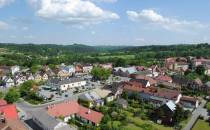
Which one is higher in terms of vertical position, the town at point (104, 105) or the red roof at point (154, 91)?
the red roof at point (154, 91)

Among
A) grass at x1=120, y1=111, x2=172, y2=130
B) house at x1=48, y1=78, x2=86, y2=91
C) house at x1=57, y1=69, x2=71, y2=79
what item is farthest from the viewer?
house at x1=57, y1=69, x2=71, y2=79

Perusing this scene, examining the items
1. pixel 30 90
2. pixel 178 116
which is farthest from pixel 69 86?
pixel 178 116

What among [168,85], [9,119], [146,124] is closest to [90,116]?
[146,124]

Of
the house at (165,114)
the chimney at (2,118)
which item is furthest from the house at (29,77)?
the house at (165,114)

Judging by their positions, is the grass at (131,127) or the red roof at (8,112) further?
the grass at (131,127)

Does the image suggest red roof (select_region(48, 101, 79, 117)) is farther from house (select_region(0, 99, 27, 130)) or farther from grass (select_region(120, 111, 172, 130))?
grass (select_region(120, 111, 172, 130))

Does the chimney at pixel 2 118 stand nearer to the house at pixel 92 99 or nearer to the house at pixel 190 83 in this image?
the house at pixel 92 99

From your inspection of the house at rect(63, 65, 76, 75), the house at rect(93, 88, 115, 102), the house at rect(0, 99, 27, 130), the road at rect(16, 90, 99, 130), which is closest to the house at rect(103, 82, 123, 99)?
the house at rect(93, 88, 115, 102)
